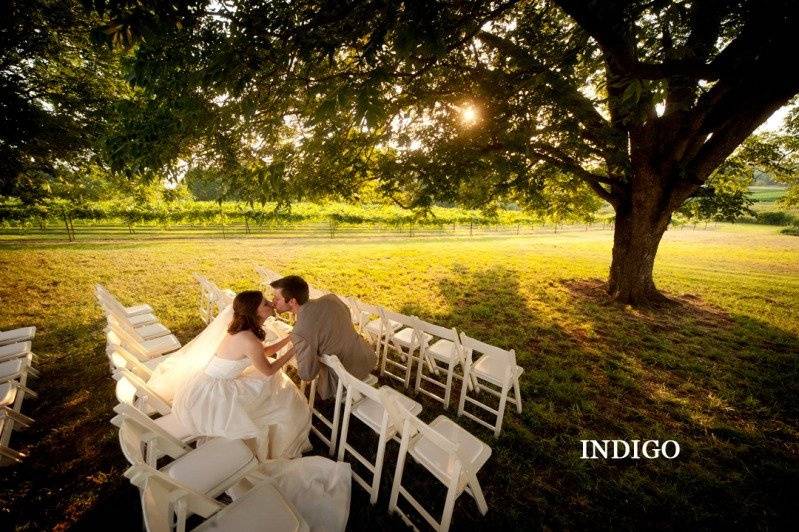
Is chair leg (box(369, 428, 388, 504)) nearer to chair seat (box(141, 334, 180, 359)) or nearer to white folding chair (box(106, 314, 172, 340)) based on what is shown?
chair seat (box(141, 334, 180, 359))

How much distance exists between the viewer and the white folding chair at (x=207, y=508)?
1.65 m

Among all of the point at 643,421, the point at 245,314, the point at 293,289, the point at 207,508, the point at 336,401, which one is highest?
the point at 293,289

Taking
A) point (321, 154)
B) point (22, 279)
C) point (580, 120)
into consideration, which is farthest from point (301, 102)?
point (22, 279)

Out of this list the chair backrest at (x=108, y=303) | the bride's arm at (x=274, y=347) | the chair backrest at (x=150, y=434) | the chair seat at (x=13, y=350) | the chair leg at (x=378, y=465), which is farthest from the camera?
the chair backrest at (x=108, y=303)

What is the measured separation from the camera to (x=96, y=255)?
42.8 feet

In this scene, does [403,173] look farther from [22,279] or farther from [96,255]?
[96,255]

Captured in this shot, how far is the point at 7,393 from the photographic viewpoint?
3.13m

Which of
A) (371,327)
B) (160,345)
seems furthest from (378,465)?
(160,345)

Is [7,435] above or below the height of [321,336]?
below

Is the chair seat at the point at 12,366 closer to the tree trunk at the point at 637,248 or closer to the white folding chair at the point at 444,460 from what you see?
the white folding chair at the point at 444,460

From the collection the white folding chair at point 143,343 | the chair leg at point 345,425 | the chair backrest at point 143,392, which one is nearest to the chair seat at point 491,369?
the chair leg at point 345,425

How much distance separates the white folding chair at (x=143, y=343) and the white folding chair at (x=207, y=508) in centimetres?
277

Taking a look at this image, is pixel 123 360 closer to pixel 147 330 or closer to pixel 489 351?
pixel 147 330

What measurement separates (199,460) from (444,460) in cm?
191
